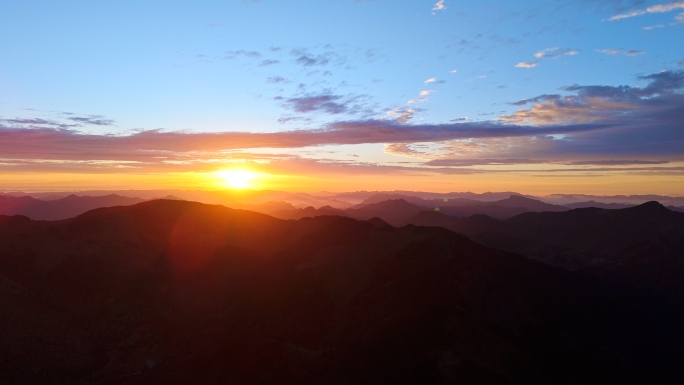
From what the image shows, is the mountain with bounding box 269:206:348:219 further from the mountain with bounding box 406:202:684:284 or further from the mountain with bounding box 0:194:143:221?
the mountain with bounding box 0:194:143:221

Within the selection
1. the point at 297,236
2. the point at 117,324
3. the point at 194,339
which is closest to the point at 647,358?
the point at 194,339

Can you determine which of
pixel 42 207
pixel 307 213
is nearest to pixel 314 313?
pixel 307 213

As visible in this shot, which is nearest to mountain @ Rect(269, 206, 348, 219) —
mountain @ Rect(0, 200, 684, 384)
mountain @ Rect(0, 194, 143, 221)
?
mountain @ Rect(0, 194, 143, 221)

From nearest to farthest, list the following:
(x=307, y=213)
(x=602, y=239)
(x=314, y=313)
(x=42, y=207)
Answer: (x=314, y=313)
(x=602, y=239)
(x=307, y=213)
(x=42, y=207)

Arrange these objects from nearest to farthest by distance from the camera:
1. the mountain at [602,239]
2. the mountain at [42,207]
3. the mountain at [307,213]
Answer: the mountain at [602,239]
the mountain at [42,207]
the mountain at [307,213]

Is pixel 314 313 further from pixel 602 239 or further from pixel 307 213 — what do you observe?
pixel 307 213

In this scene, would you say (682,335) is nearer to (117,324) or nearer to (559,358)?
(559,358)

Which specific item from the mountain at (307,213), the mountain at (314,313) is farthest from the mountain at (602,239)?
the mountain at (307,213)

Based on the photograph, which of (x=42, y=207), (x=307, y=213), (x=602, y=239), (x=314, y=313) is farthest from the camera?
(x=42, y=207)

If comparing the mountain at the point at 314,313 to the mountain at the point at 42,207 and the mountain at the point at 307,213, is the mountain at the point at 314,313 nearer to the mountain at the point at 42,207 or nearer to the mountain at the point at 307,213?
the mountain at the point at 307,213
